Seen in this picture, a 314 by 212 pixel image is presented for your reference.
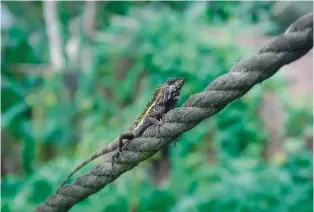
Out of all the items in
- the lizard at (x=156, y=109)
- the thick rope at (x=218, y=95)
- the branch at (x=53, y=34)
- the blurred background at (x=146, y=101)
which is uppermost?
the branch at (x=53, y=34)

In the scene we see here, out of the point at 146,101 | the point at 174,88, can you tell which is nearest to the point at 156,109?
the point at 174,88

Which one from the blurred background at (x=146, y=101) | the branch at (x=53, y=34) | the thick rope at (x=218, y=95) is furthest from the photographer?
the branch at (x=53, y=34)

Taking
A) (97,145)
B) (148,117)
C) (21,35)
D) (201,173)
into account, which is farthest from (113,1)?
(148,117)

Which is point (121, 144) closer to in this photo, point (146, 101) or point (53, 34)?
point (146, 101)

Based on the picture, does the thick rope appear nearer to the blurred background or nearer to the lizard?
the lizard

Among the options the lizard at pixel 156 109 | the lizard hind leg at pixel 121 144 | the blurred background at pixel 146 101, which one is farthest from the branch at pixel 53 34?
the lizard hind leg at pixel 121 144

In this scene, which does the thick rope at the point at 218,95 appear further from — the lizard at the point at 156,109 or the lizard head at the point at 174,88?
the lizard head at the point at 174,88

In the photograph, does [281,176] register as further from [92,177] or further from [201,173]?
[92,177]
